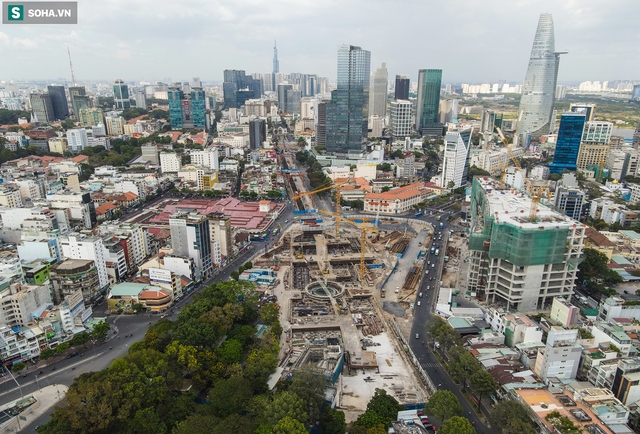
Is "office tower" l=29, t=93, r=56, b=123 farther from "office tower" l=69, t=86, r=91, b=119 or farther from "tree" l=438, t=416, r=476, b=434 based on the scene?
"tree" l=438, t=416, r=476, b=434

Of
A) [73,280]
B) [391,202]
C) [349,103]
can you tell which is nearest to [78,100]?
[349,103]

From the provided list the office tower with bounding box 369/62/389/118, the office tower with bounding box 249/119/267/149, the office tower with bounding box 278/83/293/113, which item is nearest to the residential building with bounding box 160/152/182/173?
the office tower with bounding box 249/119/267/149

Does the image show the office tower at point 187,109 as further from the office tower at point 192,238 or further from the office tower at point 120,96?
the office tower at point 192,238

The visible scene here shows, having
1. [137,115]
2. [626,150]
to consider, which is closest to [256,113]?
[137,115]

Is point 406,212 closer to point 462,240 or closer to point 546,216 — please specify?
point 462,240

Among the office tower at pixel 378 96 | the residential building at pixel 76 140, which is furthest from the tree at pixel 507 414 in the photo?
the office tower at pixel 378 96
